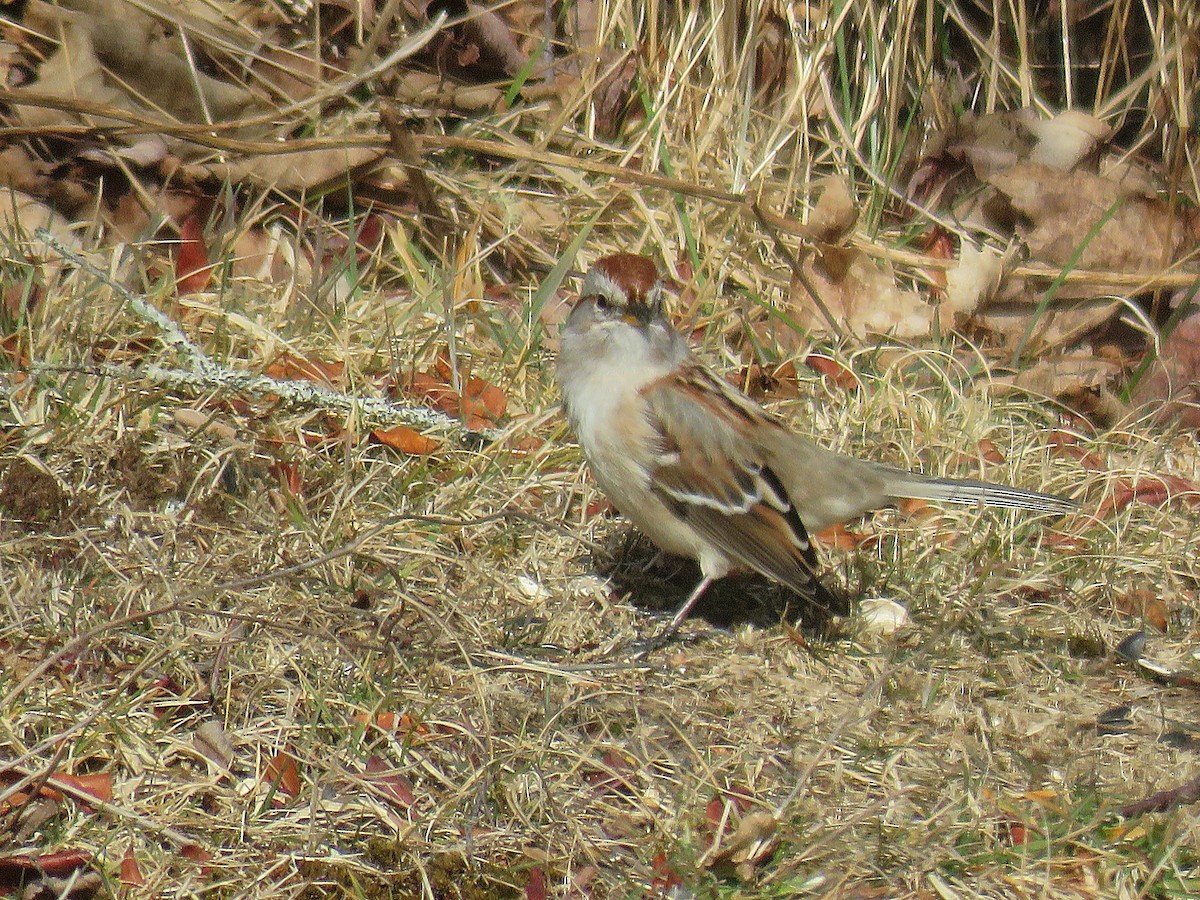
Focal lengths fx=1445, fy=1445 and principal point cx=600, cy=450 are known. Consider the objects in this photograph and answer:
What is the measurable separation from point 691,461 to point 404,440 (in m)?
0.74

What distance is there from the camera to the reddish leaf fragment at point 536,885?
2453 millimetres

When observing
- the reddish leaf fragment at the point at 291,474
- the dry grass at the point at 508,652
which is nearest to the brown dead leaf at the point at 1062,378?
the dry grass at the point at 508,652

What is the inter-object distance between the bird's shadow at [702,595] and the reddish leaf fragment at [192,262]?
1.41 meters

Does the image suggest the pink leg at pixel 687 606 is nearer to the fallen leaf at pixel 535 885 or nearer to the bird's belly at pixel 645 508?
the bird's belly at pixel 645 508

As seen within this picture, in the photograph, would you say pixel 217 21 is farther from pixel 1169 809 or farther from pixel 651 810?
pixel 1169 809

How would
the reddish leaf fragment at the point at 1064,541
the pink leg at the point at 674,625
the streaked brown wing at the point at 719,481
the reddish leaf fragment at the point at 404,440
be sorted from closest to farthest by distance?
the pink leg at the point at 674,625 → the streaked brown wing at the point at 719,481 → the reddish leaf fragment at the point at 404,440 → the reddish leaf fragment at the point at 1064,541

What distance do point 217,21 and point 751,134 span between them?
1749mm

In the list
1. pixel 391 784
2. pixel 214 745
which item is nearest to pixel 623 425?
pixel 391 784

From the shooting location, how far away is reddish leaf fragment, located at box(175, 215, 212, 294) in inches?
158

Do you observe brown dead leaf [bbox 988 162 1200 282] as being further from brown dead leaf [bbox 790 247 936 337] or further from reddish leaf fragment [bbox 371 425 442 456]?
reddish leaf fragment [bbox 371 425 442 456]

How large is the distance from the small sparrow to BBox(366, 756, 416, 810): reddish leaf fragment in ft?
2.67

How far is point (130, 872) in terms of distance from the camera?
2.38 meters

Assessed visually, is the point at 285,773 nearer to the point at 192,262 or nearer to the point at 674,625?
the point at 674,625

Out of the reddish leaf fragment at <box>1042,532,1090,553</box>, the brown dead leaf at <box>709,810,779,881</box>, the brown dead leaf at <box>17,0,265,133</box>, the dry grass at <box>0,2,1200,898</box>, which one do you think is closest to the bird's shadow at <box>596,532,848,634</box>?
the dry grass at <box>0,2,1200,898</box>
